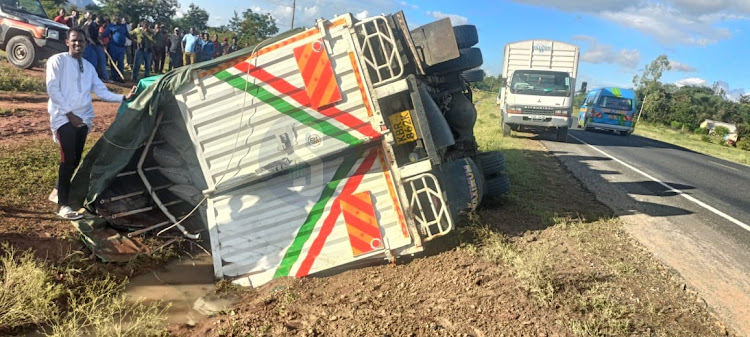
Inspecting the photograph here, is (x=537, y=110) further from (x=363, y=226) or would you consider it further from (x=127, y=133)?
(x=127, y=133)

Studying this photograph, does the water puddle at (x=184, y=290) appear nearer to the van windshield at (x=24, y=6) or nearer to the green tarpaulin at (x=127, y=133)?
the green tarpaulin at (x=127, y=133)

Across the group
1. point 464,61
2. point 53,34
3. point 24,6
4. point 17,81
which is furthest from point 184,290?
point 24,6

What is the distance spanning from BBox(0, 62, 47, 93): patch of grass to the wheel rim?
2.62ft

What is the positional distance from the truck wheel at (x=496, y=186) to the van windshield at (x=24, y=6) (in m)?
13.2

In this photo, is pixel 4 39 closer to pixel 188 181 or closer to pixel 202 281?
pixel 188 181

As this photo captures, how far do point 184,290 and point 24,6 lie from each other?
1251 cm

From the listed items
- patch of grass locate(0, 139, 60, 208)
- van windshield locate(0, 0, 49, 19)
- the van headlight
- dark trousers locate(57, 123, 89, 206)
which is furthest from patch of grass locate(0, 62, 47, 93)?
dark trousers locate(57, 123, 89, 206)

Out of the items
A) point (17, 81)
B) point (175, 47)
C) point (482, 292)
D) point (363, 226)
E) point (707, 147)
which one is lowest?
point (707, 147)

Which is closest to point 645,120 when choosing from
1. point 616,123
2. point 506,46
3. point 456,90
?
point 616,123

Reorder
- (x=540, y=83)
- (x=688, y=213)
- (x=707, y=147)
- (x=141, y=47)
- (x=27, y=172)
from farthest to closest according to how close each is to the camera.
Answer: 1. (x=707, y=147)
2. (x=141, y=47)
3. (x=540, y=83)
4. (x=688, y=213)
5. (x=27, y=172)

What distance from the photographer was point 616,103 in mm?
19781

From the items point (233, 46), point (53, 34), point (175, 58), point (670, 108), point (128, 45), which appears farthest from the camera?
point (670, 108)

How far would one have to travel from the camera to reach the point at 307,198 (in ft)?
15.1

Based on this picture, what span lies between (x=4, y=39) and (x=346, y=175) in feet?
41.1
